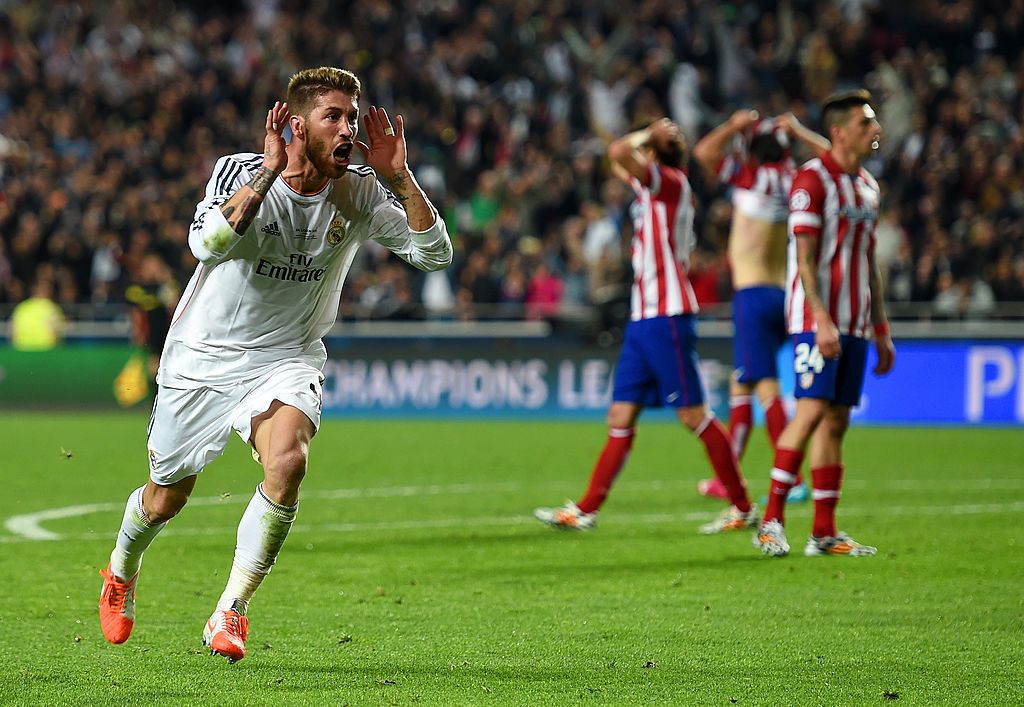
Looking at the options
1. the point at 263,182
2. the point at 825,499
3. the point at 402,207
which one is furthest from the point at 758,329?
the point at 263,182

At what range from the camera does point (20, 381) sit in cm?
2009

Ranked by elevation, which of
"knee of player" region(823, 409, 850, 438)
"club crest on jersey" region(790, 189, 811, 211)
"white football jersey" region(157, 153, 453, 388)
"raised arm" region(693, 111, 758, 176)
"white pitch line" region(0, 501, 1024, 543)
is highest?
"raised arm" region(693, 111, 758, 176)

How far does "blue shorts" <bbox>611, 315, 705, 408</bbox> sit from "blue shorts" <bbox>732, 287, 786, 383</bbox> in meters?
1.07

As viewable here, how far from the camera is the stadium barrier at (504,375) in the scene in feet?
57.6

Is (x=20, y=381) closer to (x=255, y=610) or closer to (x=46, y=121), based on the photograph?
(x=46, y=121)

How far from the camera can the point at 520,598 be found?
6.82 m

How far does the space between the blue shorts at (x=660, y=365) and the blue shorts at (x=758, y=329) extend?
107 centimetres

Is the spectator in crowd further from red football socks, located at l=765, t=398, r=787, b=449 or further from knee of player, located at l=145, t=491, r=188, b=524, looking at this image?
knee of player, located at l=145, t=491, r=188, b=524

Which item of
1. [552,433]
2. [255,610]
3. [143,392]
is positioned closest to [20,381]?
[143,392]

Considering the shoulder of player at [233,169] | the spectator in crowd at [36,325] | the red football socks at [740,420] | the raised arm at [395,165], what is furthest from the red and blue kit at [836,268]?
the spectator in crowd at [36,325]

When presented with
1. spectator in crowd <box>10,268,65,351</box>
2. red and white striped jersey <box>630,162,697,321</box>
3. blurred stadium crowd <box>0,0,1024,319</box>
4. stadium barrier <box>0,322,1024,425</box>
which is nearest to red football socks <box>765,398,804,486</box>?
red and white striped jersey <box>630,162,697,321</box>

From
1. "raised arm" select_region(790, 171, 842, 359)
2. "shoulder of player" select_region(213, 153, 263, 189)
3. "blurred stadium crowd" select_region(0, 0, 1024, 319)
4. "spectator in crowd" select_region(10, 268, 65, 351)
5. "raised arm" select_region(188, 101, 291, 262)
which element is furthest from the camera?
"spectator in crowd" select_region(10, 268, 65, 351)

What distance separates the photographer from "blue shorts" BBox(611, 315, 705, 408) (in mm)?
9133

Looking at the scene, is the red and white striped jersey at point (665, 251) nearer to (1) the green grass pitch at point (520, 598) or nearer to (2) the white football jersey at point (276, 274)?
(1) the green grass pitch at point (520, 598)
